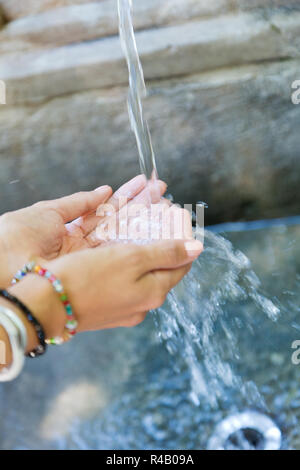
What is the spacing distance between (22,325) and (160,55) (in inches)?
43.2

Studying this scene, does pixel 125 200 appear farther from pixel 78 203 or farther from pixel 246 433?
pixel 246 433

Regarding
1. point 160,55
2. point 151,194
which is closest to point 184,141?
point 160,55

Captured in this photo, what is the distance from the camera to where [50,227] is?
45.4 inches

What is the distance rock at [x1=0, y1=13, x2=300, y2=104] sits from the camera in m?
1.56

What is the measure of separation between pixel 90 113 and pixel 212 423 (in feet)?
3.40

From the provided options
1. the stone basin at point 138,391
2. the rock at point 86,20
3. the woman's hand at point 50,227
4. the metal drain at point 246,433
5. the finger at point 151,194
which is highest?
the rock at point 86,20

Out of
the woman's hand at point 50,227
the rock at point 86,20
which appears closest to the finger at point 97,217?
the woman's hand at point 50,227

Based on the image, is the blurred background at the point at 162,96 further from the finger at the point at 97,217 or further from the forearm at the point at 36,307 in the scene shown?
the forearm at the point at 36,307

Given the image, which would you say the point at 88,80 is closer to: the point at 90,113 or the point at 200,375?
the point at 90,113

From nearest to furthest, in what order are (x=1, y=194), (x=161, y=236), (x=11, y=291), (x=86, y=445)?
(x=11, y=291)
(x=161, y=236)
(x=86, y=445)
(x=1, y=194)

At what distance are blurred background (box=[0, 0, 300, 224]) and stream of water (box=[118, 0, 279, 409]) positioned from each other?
74 millimetres

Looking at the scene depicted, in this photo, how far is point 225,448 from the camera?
1188 millimetres

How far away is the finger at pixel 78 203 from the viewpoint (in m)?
1.21

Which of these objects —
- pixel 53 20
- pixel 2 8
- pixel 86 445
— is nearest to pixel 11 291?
pixel 86 445
